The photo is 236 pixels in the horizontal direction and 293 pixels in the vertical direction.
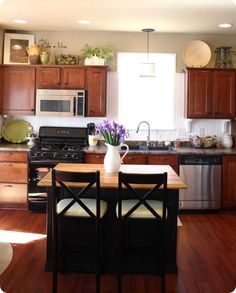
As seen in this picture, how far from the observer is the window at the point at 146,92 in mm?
5898

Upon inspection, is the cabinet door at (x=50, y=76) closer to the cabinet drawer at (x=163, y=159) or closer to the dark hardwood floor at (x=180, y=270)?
the cabinet drawer at (x=163, y=159)

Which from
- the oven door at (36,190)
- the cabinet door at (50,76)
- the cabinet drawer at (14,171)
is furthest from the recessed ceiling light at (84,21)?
the cabinet drawer at (14,171)

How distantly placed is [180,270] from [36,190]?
8.29ft

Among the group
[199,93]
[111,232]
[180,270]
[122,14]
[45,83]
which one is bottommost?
[180,270]

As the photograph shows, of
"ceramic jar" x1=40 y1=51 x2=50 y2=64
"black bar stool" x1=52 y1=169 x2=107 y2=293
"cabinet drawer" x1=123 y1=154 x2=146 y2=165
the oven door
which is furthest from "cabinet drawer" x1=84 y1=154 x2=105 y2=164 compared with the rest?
"black bar stool" x1=52 y1=169 x2=107 y2=293

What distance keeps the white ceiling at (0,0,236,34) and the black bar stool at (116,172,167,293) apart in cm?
217

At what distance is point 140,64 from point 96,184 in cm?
296

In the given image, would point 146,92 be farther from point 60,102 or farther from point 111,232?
point 111,232

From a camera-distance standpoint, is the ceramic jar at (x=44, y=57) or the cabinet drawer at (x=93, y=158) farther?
the ceramic jar at (x=44, y=57)

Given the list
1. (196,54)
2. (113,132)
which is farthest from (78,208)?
(196,54)

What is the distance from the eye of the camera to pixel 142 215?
3.03 m

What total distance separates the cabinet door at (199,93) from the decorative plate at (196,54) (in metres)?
0.23

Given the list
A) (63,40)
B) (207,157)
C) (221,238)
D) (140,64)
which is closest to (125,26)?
(140,64)

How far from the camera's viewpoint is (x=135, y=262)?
11.2ft
